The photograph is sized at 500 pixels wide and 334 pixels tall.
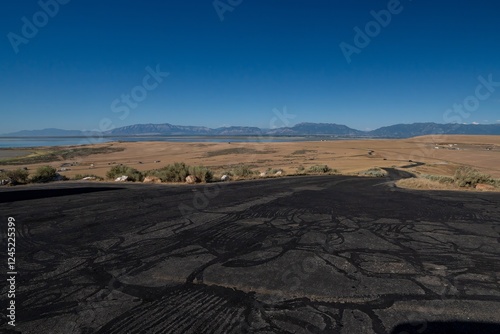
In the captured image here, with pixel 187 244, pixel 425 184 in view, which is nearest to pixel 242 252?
pixel 187 244

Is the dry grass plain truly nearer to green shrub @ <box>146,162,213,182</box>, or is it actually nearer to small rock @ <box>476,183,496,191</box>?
small rock @ <box>476,183,496,191</box>

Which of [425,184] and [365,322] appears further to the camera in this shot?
[425,184]

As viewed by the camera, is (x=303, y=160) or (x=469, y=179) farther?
(x=303, y=160)

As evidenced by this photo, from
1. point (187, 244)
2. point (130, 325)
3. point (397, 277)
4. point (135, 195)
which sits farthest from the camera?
point (135, 195)

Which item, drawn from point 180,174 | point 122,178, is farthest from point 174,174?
point 122,178

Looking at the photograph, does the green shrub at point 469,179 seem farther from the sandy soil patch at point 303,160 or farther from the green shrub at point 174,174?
the green shrub at point 174,174

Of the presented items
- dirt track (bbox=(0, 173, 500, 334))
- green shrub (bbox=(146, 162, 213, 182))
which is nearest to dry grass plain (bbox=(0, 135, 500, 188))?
green shrub (bbox=(146, 162, 213, 182))

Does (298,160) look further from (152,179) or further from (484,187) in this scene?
(152,179)

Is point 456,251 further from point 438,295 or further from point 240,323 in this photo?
point 240,323

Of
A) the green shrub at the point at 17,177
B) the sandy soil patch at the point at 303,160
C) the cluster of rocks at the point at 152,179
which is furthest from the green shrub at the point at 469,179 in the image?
the green shrub at the point at 17,177

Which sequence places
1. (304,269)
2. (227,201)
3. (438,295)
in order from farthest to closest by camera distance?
(227,201) → (304,269) → (438,295)
